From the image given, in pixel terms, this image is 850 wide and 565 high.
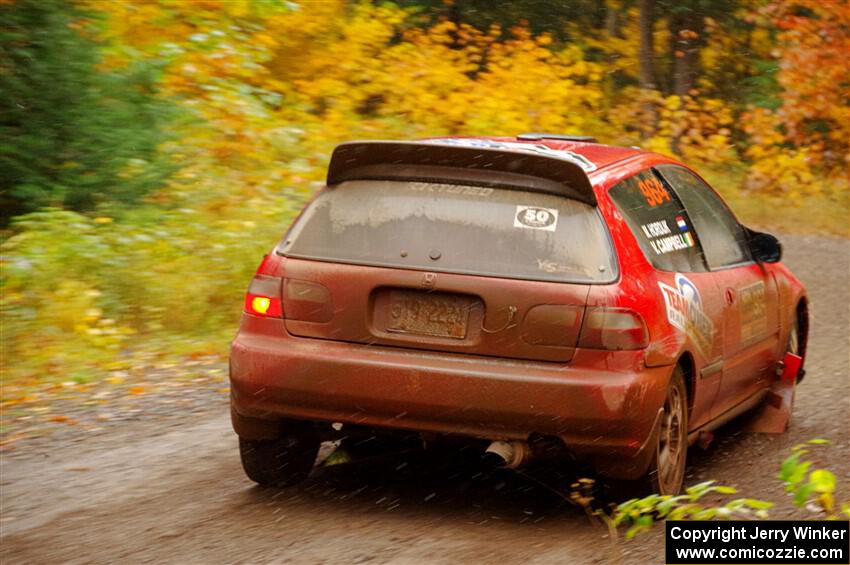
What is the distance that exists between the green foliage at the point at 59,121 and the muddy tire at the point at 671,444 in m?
7.57

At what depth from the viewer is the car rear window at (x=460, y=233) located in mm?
5594

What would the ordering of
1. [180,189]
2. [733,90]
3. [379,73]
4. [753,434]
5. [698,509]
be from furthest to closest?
[733,90] < [379,73] < [180,189] < [753,434] < [698,509]

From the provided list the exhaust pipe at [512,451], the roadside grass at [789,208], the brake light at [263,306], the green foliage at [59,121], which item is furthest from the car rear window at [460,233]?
the roadside grass at [789,208]

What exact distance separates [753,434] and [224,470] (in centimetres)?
331

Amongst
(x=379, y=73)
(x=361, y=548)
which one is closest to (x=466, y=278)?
(x=361, y=548)

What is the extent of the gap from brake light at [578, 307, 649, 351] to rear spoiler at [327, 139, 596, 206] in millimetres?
548

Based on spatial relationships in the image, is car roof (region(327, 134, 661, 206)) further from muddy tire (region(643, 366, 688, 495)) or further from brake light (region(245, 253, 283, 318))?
muddy tire (region(643, 366, 688, 495))

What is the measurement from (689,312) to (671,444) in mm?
627

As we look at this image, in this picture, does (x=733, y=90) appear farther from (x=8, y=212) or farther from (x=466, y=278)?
(x=466, y=278)

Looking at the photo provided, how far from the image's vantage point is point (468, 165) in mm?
5918

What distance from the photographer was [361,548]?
5.32 metres

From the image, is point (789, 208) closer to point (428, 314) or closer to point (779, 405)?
point (779, 405)

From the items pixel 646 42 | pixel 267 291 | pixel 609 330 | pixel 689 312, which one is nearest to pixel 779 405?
pixel 689 312

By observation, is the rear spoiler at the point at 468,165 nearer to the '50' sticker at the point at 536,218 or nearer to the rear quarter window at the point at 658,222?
the '50' sticker at the point at 536,218
